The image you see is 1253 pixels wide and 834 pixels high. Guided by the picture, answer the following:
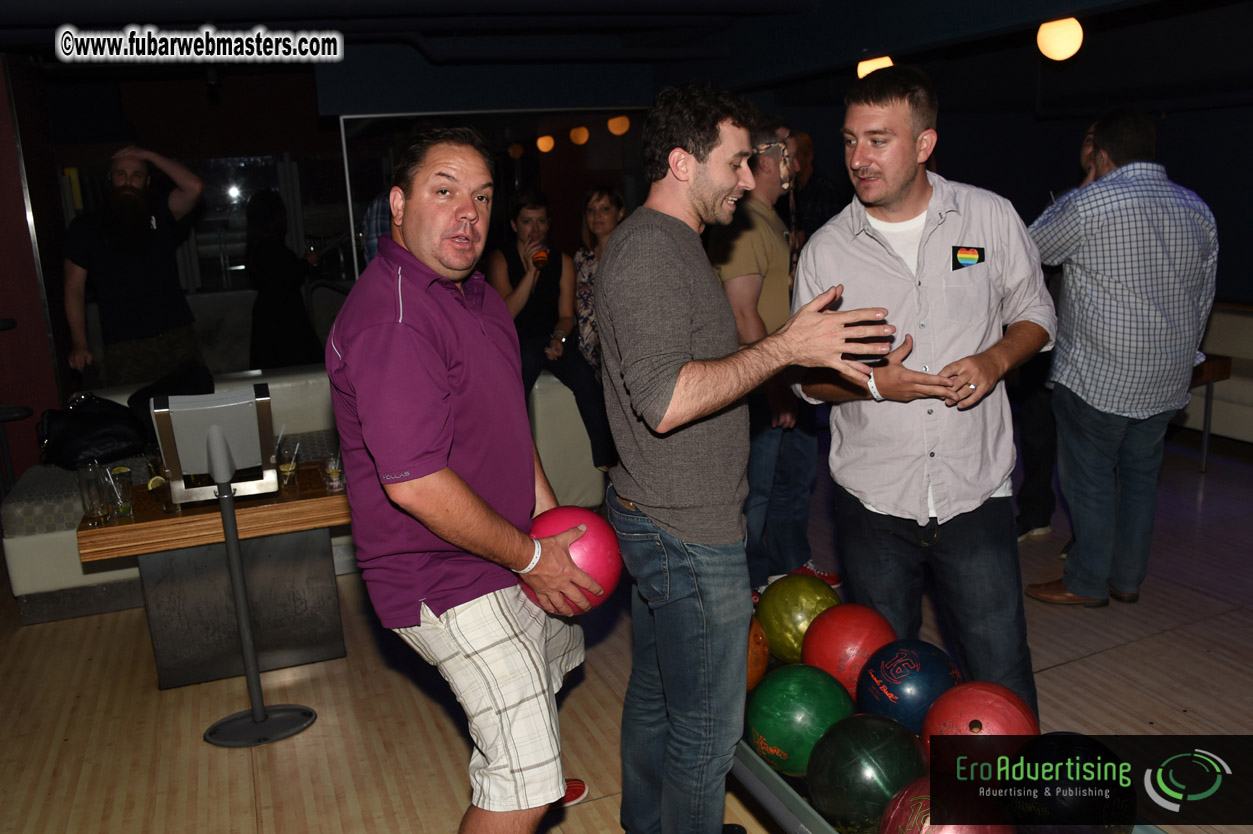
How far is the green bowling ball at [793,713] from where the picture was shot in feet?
7.85

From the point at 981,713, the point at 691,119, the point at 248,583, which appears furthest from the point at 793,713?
the point at 248,583

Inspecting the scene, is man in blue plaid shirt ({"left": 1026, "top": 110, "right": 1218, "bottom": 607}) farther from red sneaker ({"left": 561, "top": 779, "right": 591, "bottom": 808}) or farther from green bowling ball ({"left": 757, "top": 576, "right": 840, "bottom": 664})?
red sneaker ({"left": 561, "top": 779, "right": 591, "bottom": 808})

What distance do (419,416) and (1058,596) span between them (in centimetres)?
317

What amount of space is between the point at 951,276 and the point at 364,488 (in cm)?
144

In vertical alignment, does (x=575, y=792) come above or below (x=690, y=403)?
below

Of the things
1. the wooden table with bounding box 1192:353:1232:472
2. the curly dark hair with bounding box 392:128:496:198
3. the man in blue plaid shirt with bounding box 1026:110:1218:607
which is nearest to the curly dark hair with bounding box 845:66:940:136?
the curly dark hair with bounding box 392:128:496:198

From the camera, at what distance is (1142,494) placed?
3.72m

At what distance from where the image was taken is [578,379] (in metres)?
4.99

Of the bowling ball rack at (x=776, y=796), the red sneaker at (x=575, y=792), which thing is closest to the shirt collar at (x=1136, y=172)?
the bowling ball rack at (x=776, y=796)

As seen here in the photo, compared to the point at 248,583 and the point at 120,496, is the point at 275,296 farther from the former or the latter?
the point at 120,496

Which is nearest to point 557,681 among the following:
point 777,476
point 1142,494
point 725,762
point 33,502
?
point 725,762

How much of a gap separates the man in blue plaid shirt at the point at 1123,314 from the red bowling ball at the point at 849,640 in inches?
64.6

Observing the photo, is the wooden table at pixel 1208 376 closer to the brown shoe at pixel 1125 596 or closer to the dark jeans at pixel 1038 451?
the dark jeans at pixel 1038 451

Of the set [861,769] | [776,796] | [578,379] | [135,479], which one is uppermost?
[578,379]
